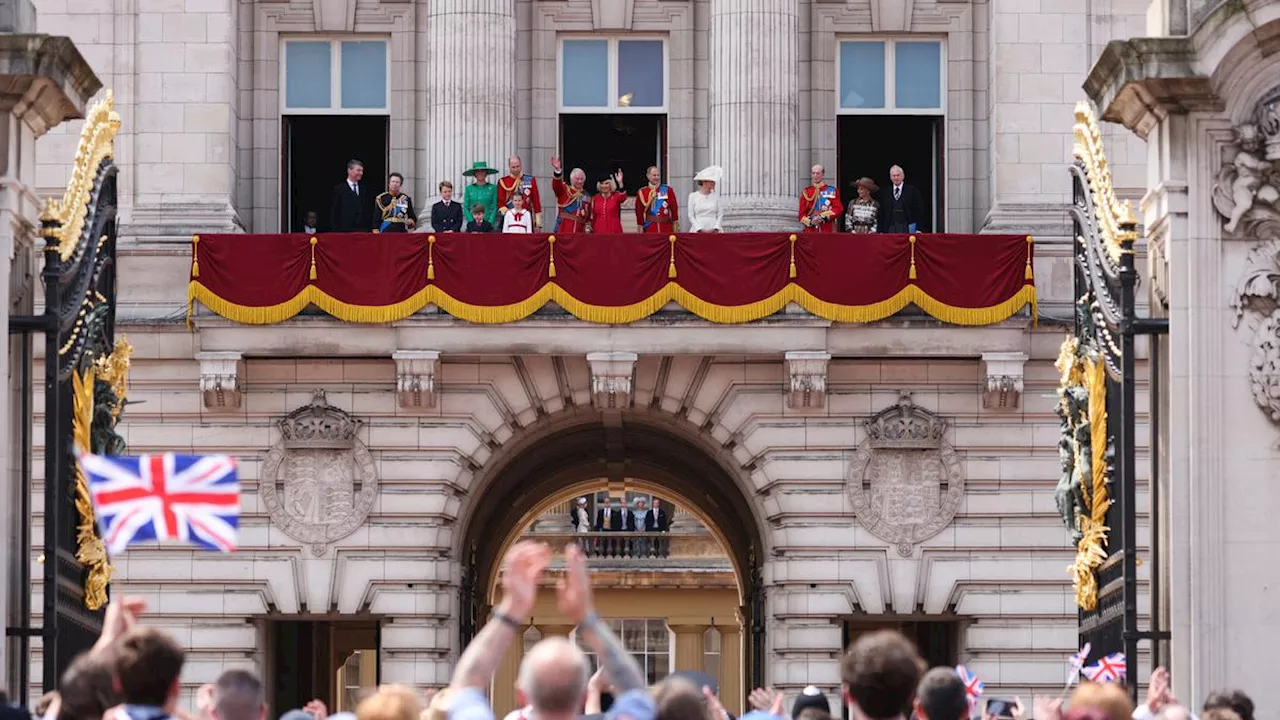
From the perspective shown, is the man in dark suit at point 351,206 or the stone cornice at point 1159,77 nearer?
the stone cornice at point 1159,77

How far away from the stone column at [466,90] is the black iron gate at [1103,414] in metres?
18.0

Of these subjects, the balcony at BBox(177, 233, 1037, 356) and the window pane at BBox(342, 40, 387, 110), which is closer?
the balcony at BBox(177, 233, 1037, 356)

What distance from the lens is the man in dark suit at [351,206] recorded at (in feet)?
132

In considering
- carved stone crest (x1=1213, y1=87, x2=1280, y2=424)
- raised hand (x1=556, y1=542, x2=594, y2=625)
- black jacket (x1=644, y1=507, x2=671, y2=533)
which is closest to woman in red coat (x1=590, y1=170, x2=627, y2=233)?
carved stone crest (x1=1213, y1=87, x2=1280, y2=424)

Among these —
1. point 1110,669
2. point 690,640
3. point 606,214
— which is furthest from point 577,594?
point 690,640

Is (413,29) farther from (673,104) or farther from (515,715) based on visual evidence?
(515,715)

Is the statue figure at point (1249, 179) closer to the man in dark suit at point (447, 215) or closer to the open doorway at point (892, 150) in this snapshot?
the man in dark suit at point (447, 215)

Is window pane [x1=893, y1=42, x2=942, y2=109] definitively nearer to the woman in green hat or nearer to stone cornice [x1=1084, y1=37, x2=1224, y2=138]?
the woman in green hat

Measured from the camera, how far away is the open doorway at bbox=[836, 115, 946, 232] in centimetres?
4159

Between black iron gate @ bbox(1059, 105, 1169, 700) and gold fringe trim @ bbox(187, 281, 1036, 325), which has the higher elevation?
gold fringe trim @ bbox(187, 281, 1036, 325)

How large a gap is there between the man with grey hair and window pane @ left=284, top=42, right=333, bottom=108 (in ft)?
99.2

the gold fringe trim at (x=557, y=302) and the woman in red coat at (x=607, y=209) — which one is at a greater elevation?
the woman in red coat at (x=607, y=209)

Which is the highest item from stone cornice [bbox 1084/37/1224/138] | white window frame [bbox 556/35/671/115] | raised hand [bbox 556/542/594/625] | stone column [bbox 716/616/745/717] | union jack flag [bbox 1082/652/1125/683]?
white window frame [bbox 556/35/671/115]

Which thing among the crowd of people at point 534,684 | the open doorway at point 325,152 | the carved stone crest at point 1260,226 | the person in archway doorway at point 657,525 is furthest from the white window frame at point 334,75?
the crowd of people at point 534,684
